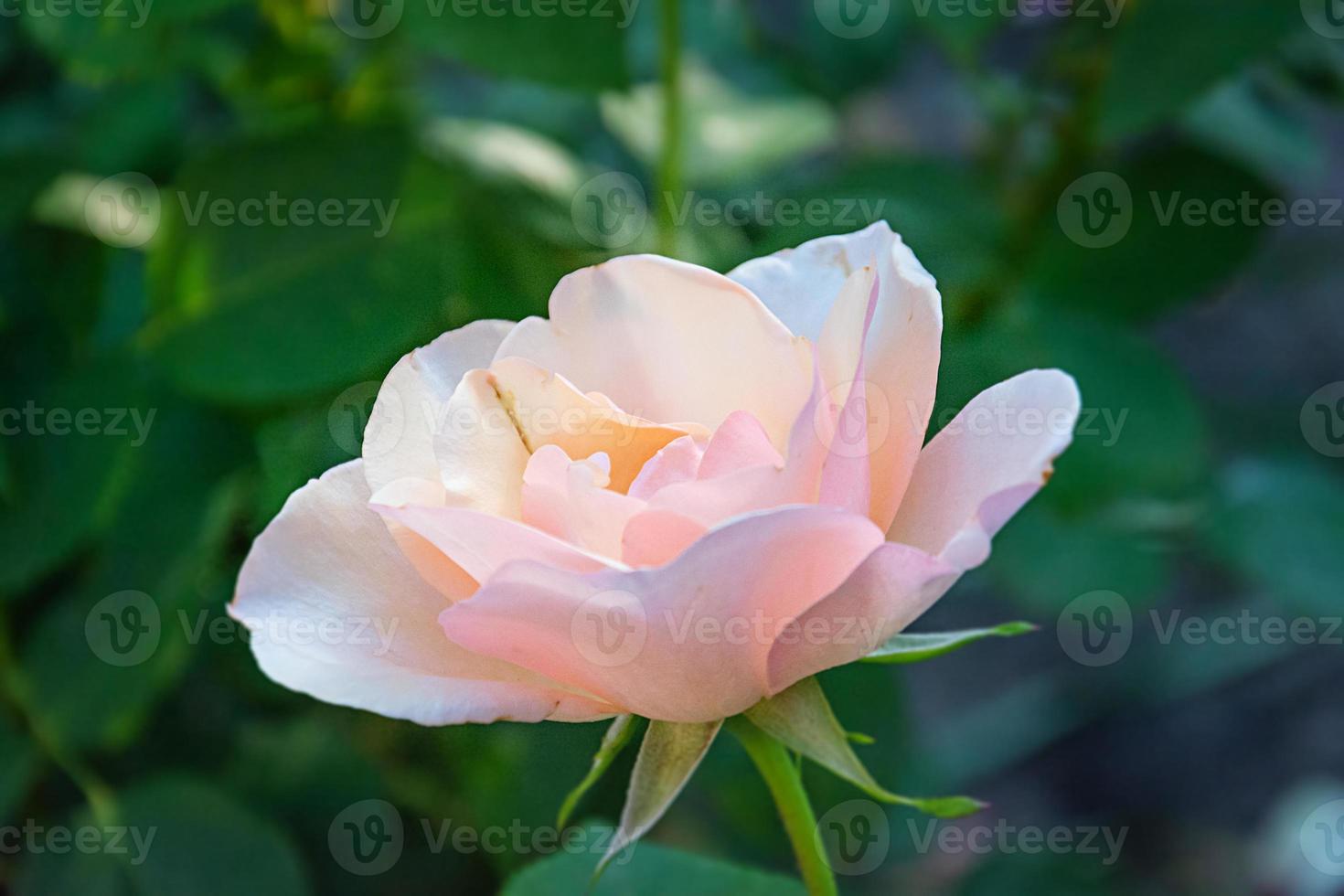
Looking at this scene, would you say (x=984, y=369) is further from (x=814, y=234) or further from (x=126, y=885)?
(x=126, y=885)

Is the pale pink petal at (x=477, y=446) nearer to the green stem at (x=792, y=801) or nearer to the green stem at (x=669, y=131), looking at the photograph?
the green stem at (x=792, y=801)

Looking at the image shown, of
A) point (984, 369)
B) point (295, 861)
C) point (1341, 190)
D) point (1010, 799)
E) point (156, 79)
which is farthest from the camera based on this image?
point (1341, 190)

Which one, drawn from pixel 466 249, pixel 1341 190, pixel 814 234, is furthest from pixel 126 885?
pixel 1341 190

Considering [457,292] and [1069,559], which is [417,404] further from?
[1069,559]

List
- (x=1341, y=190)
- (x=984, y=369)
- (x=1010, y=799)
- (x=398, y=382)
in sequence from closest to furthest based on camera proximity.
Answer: (x=398, y=382) → (x=984, y=369) → (x=1010, y=799) → (x=1341, y=190)

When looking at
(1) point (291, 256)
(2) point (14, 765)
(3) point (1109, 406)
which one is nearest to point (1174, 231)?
(3) point (1109, 406)

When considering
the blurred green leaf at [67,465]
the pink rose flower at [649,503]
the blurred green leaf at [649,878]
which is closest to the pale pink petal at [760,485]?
the pink rose flower at [649,503]
